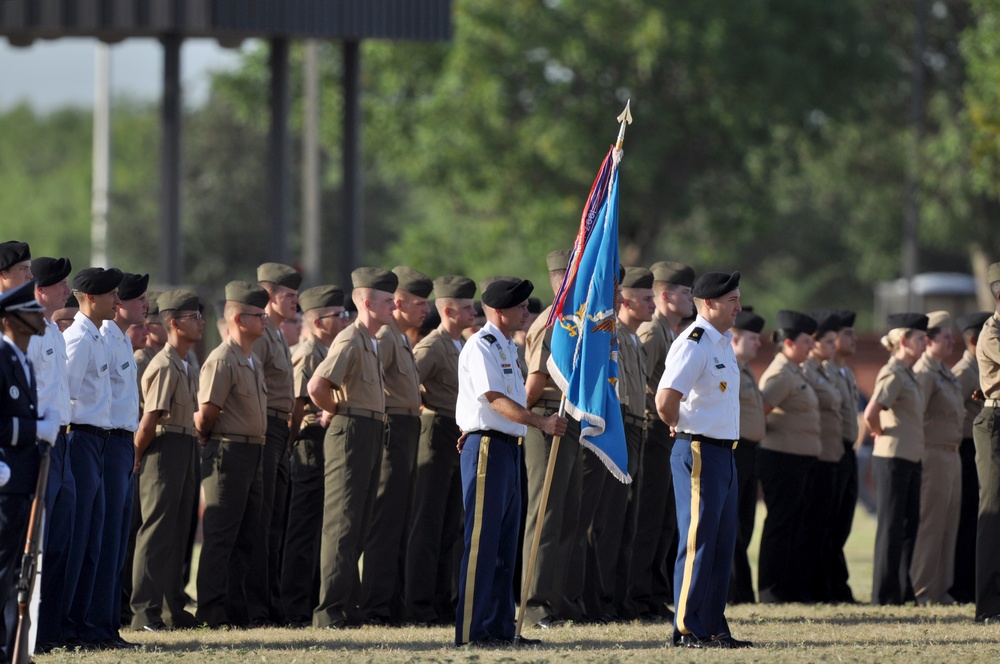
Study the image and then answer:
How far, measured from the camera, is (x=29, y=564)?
8289 mm

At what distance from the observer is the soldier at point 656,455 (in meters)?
12.0

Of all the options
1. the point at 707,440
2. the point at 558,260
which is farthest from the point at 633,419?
the point at 707,440

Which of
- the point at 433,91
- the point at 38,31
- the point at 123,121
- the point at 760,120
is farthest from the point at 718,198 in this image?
the point at 123,121

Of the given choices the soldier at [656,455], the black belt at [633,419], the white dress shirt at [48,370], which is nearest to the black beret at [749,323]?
the soldier at [656,455]

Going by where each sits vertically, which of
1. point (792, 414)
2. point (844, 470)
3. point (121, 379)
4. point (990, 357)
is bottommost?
point (844, 470)

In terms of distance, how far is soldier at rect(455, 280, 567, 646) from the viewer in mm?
9539

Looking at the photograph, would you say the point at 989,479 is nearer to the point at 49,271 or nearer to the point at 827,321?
the point at 827,321

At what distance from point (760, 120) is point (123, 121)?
49392mm

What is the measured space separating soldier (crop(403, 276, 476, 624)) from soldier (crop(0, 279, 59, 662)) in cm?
332

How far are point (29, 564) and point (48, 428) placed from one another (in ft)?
2.32

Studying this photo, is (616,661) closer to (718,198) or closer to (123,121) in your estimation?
(718,198)

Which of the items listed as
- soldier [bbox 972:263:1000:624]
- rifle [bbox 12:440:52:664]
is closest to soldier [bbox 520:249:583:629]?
soldier [bbox 972:263:1000:624]

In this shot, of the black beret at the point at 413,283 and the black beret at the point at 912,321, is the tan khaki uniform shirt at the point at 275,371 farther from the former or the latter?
the black beret at the point at 912,321

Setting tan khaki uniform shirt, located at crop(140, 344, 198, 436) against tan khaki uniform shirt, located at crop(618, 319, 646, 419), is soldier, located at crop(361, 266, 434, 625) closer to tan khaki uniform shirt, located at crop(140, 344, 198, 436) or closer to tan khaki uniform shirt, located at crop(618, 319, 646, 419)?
tan khaki uniform shirt, located at crop(140, 344, 198, 436)
